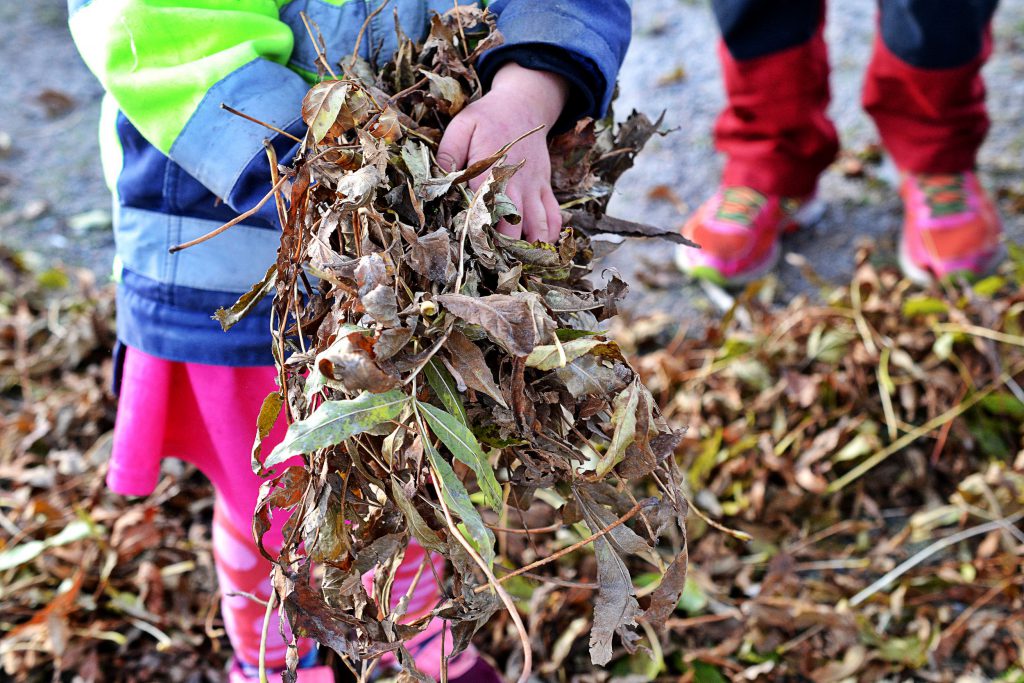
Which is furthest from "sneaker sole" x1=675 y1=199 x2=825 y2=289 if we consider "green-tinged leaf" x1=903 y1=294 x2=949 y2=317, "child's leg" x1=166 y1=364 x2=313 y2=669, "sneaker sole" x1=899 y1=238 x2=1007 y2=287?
"child's leg" x1=166 y1=364 x2=313 y2=669

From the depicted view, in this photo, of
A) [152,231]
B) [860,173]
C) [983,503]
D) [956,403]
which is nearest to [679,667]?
[983,503]

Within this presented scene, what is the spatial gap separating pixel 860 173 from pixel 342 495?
98.7 inches

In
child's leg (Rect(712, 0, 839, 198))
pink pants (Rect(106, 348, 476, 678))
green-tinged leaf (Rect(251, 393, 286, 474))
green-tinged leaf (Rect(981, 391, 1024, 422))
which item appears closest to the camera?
green-tinged leaf (Rect(251, 393, 286, 474))

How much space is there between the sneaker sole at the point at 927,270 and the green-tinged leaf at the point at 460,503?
1.92 m

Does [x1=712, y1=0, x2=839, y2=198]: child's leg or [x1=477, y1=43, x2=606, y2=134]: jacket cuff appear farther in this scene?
[x1=712, y1=0, x2=839, y2=198]: child's leg

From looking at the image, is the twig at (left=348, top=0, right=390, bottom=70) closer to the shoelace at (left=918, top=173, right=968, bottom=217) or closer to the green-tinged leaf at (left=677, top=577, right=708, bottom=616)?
the green-tinged leaf at (left=677, top=577, right=708, bottom=616)

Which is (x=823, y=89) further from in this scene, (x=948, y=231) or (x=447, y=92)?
(x=447, y=92)

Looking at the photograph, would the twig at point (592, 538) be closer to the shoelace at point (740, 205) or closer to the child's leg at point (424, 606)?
the child's leg at point (424, 606)

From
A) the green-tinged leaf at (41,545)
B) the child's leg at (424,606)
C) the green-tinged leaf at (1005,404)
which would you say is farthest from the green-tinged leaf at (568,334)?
the green-tinged leaf at (1005,404)

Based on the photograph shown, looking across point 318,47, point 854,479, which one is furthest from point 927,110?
point 318,47

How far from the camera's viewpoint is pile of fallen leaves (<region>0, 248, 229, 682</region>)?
5.71 feet

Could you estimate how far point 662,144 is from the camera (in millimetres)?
3213

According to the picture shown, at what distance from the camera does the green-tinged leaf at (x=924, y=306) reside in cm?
223

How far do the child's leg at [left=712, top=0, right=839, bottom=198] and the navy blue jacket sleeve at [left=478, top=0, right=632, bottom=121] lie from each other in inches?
54.5
